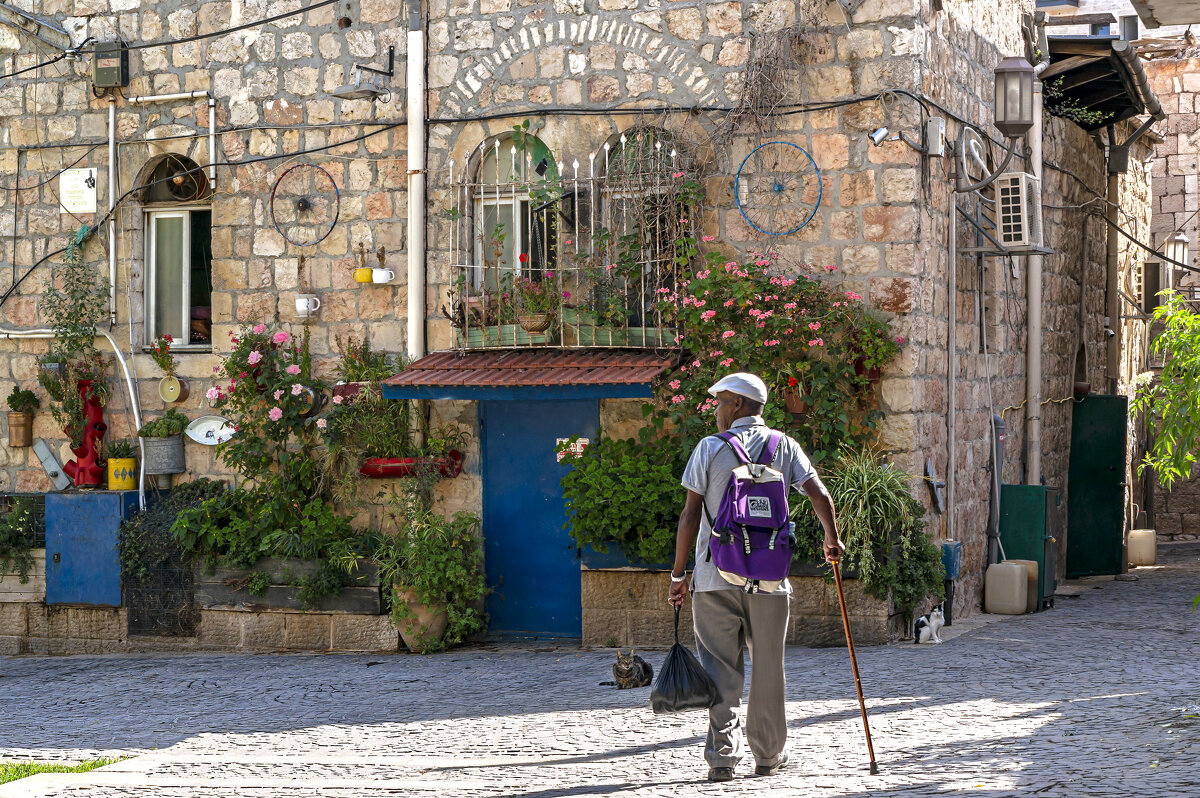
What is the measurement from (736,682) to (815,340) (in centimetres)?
376

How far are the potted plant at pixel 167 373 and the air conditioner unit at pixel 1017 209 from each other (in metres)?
6.34

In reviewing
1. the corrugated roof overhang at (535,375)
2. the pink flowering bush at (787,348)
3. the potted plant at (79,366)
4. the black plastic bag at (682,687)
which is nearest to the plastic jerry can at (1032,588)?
the pink flowering bush at (787,348)

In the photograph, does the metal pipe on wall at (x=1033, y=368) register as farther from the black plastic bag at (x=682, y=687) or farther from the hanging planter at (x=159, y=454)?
the black plastic bag at (x=682, y=687)

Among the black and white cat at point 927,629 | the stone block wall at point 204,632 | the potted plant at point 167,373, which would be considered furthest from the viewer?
the potted plant at point 167,373

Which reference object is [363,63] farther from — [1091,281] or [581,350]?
[1091,281]

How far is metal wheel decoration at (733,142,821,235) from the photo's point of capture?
9.48 meters

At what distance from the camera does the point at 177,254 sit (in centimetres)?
1127

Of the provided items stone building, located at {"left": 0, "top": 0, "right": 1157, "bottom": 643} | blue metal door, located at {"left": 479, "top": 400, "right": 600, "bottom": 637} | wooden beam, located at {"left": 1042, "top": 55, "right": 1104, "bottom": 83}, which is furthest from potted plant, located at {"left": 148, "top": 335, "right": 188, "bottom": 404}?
wooden beam, located at {"left": 1042, "top": 55, "right": 1104, "bottom": 83}

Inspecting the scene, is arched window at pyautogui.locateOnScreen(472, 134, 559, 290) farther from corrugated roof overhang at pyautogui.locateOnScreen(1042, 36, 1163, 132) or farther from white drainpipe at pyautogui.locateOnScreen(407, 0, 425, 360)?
corrugated roof overhang at pyautogui.locateOnScreen(1042, 36, 1163, 132)

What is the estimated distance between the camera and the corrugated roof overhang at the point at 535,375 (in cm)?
909

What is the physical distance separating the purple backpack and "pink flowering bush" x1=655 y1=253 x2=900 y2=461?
3.46m

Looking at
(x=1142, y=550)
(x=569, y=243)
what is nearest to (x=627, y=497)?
(x=569, y=243)

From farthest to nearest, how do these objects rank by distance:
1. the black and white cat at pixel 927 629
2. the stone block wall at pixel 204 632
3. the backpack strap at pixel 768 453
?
the stone block wall at pixel 204 632, the black and white cat at pixel 927 629, the backpack strap at pixel 768 453

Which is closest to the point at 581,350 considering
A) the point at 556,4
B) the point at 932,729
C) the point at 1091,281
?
the point at 556,4
